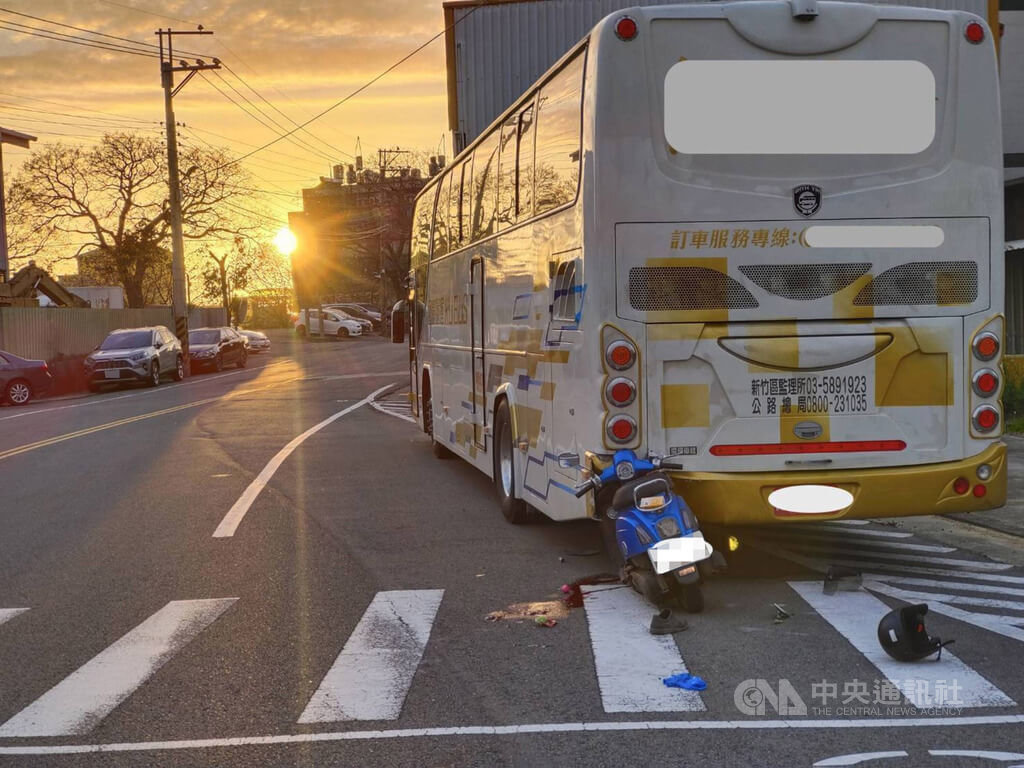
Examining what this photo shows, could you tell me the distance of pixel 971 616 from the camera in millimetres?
6754

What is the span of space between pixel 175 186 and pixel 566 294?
38.3 m

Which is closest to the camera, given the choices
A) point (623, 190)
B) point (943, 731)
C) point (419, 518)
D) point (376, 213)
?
point (943, 731)

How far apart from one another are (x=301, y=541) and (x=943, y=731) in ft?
19.2

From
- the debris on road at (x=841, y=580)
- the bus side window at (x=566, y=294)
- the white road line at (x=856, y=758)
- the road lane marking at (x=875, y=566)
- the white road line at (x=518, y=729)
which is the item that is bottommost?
the road lane marking at (x=875, y=566)

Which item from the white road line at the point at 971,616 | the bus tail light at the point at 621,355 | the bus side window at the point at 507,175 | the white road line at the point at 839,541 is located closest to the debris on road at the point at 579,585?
the bus tail light at the point at 621,355

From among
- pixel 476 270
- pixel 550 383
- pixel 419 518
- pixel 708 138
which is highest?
pixel 708 138

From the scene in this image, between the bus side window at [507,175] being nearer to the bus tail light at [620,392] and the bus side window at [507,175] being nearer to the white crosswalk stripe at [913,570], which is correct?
the bus tail light at [620,392]

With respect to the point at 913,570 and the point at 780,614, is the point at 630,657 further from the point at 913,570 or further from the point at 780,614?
the point at 913,570

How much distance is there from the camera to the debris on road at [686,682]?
5.47 m

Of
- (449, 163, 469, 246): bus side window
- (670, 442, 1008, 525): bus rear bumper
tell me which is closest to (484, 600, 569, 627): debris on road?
(670, 442, 1008, 525): bus rear bumper

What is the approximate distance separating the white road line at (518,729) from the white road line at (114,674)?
0.27m

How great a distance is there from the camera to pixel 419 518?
35.3ft

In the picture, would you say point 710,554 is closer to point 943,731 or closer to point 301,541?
point 943,731

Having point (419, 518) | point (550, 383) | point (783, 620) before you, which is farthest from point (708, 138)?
point (419, 518)
